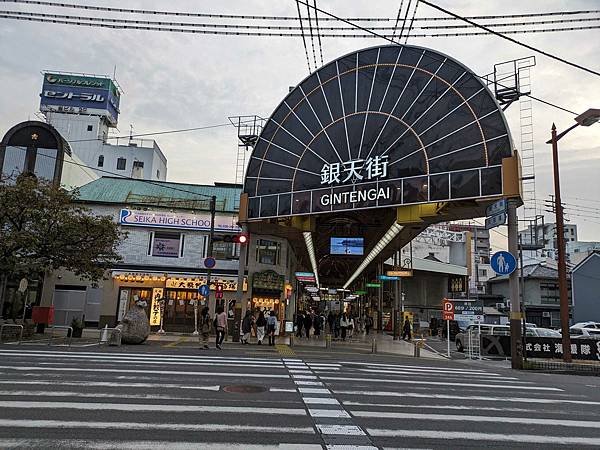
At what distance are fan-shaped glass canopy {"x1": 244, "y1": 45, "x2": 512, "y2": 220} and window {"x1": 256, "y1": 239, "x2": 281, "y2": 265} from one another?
194 inches

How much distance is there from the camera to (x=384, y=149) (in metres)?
23.0

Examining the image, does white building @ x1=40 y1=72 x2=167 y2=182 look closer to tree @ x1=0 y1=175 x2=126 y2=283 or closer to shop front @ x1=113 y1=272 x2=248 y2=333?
shop front @ x1=113 y1=272 x2=248 y2=333

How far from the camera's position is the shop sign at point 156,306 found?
3173 cm

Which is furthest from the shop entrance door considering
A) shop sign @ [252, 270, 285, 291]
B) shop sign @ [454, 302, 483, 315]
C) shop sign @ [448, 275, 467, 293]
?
shop sign @ [448, 275, 467, 293]

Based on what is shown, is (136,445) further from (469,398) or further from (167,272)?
(167,272)

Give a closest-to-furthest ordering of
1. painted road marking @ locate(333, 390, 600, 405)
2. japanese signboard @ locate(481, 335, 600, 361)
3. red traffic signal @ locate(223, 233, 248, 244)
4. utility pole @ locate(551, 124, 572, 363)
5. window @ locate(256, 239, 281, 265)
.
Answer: painted road marking @ locate(333, 390, 600, 405) < utility pole @ locate(551, 124, 572, 363) < japanese signboard @ locate(481, 335, 600, 361) < red traffic signal @ locate(223, 233, 248, 244) < window @ locate(256, 239, 281, 265)

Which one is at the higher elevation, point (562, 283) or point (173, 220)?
point (173, 220)

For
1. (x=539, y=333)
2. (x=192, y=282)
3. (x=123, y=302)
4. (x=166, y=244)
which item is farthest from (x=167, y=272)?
(x=539, y=333)

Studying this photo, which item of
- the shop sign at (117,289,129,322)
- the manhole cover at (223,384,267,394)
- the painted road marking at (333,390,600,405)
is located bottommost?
the painted road marking at (333,390,600,405)

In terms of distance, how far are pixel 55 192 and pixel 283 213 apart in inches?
433

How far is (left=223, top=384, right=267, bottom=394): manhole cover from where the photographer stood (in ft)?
33.2

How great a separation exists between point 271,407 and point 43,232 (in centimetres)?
1747

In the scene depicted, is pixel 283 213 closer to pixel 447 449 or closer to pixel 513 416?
pixel 513 416

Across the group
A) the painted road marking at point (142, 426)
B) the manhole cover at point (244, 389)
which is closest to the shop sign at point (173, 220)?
the manhole cover at point (244, 389)
